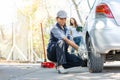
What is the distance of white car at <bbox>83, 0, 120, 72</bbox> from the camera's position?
898 centimetres

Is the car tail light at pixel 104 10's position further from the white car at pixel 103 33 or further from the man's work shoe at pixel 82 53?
the man's work shoe at pixel 82 53

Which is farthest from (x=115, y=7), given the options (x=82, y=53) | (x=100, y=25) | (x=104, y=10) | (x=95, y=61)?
(x=82, y=53)

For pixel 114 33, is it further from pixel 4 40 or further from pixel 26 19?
pixel 26 19

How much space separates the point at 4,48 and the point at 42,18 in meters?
20.2

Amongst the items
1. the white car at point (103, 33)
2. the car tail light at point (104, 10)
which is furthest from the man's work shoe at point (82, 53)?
the car tail light at point (104, 10)

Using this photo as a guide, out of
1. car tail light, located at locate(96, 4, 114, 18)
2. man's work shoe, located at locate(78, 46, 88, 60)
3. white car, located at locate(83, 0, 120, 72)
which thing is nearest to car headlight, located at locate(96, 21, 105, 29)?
white car, located at locate(83, 0, 120, 72)

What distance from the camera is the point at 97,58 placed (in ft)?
30.5

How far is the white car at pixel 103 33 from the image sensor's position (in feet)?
29.5

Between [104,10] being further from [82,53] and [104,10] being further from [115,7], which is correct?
[82,53]

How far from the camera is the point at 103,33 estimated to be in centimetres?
905

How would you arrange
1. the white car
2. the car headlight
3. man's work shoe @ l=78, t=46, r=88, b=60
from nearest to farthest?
the white car, the car headlight, man's work shoe @ l=78, t=46, r=88, b=60

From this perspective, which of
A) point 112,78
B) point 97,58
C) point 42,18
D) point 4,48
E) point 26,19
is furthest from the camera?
point 42,18

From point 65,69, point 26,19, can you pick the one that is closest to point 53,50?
point 65,69

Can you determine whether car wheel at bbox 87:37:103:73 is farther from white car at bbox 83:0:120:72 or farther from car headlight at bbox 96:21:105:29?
car headlight at bbox 96:21:105:29
